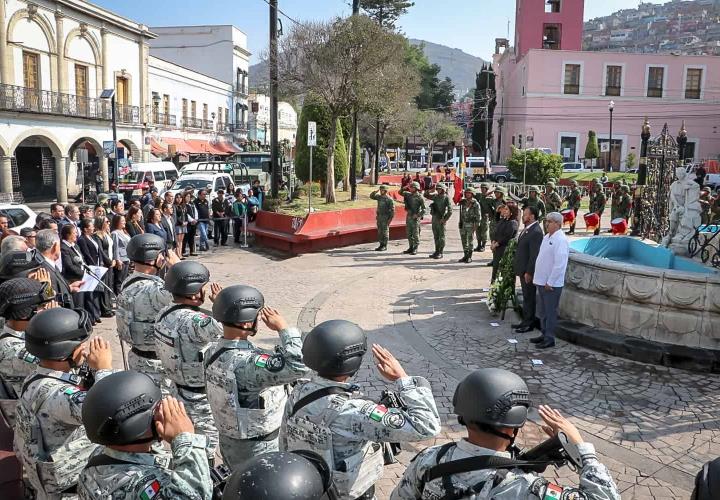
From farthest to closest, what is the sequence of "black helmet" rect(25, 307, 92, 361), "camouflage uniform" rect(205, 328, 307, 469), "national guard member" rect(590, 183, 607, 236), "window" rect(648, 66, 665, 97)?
"window" rect(648, 66, 665, 97), "national guard member" rect(590, 183, 607, 236), "camouflage uniform" rect(205, 328, 307, 469), "black helmet" rect(25, 307, 92, 361)

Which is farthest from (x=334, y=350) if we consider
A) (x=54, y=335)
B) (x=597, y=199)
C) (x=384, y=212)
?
(x=597, y=199)

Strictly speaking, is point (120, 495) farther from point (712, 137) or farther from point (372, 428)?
point (712, 137)

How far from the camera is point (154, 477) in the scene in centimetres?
254

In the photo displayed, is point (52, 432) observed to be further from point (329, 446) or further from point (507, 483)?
point (507, 483)

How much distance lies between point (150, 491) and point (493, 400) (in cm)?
146

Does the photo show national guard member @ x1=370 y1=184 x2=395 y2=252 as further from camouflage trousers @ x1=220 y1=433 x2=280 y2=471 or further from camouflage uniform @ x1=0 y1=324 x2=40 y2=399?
camouflage trousers @ x1=220 y1=433 x2=280 y2=471

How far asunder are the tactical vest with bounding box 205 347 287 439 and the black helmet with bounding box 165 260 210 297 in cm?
88

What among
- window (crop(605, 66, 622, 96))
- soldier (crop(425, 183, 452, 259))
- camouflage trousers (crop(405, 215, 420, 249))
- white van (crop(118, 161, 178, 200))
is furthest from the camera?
window (crop(605, 66, 622, 96))

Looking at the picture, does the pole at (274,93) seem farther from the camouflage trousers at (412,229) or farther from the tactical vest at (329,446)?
the tactical vest at (329,446)

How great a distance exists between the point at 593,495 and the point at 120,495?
6.27ft

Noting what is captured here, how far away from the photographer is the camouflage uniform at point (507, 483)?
2426mm

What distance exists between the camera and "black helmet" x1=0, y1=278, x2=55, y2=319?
14.1 ft

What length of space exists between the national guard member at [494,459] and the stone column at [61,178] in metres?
30.5

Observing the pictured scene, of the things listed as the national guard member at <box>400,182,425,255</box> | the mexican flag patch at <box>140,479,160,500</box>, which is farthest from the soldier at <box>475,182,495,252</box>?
the mexican flag patch at <box>140,479,160,500</box>
